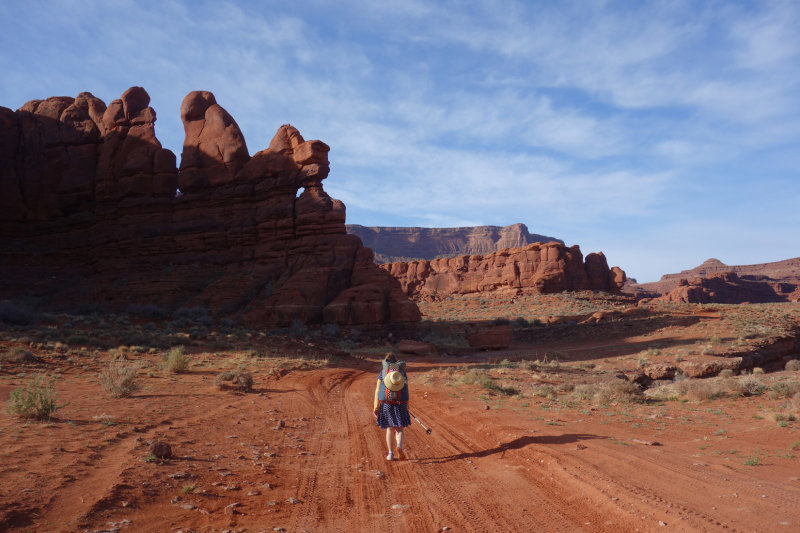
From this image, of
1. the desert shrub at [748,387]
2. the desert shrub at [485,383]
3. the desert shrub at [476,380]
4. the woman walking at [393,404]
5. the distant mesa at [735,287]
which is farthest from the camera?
the distant mesa at [735,287]

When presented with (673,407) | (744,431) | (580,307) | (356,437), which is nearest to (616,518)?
(356,437)

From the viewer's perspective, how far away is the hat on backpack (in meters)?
7.44

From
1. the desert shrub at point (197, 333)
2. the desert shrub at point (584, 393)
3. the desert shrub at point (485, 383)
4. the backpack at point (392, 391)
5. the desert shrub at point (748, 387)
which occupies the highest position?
the backpack at point (392, 391)

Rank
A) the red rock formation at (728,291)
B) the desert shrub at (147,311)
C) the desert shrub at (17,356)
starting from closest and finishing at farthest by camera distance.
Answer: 1. the desert shrub at (17,356)
2. the desert shrub at (147,311)
3. the red rock formation at (728,291)

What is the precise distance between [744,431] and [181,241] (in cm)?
3677

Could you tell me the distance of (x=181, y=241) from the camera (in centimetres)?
3647

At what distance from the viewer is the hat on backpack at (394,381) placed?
744cm

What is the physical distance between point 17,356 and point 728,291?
10622cm

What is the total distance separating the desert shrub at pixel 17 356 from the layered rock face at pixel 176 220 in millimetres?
15356

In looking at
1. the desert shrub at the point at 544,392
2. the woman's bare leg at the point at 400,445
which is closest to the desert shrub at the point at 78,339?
the woman's bare leg at the point at 400,445

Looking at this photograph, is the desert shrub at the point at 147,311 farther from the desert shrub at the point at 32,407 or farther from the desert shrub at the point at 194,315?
the desert shrub at the point at 32,407

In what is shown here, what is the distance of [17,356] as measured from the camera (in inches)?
542

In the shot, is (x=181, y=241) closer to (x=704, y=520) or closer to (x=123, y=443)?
(x=123, y=443)

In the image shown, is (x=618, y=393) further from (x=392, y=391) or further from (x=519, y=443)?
(x=392, y=391)
